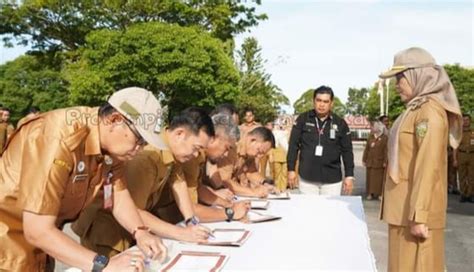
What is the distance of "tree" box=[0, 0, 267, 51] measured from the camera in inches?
822

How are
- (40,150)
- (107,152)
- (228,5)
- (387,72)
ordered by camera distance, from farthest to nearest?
(228,5), (387,72), (107,152), (40,150)

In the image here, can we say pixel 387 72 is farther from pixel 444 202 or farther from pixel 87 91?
pixel 87 91

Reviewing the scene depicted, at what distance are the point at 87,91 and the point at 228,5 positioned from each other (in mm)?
6214

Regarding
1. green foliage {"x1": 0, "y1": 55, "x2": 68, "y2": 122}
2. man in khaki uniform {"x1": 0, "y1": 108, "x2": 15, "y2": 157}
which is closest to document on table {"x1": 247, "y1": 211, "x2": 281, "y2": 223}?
man in khaki uniform {"x1": 0, "y1": 108, "x2": 15, "y2": 157}

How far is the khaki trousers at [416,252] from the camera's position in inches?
111

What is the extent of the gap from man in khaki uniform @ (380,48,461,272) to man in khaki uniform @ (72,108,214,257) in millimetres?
972

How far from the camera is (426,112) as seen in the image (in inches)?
110

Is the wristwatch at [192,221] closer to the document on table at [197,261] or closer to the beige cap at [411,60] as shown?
the document on table at [197,261]

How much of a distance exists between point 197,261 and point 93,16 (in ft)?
65.9

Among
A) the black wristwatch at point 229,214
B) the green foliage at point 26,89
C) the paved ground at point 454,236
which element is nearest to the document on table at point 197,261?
the black wristwatch at point 229,214

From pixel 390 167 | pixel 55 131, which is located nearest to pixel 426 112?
pixel 390 167

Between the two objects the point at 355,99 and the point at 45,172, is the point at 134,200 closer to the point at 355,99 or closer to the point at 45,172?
the point at 45,172

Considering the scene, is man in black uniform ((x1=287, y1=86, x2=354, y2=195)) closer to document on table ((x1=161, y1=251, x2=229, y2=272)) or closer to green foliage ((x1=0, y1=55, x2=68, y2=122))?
document on table ((x1=161, y1=251, x2=229, y2=272))

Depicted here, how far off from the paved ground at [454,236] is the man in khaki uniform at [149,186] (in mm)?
1759
